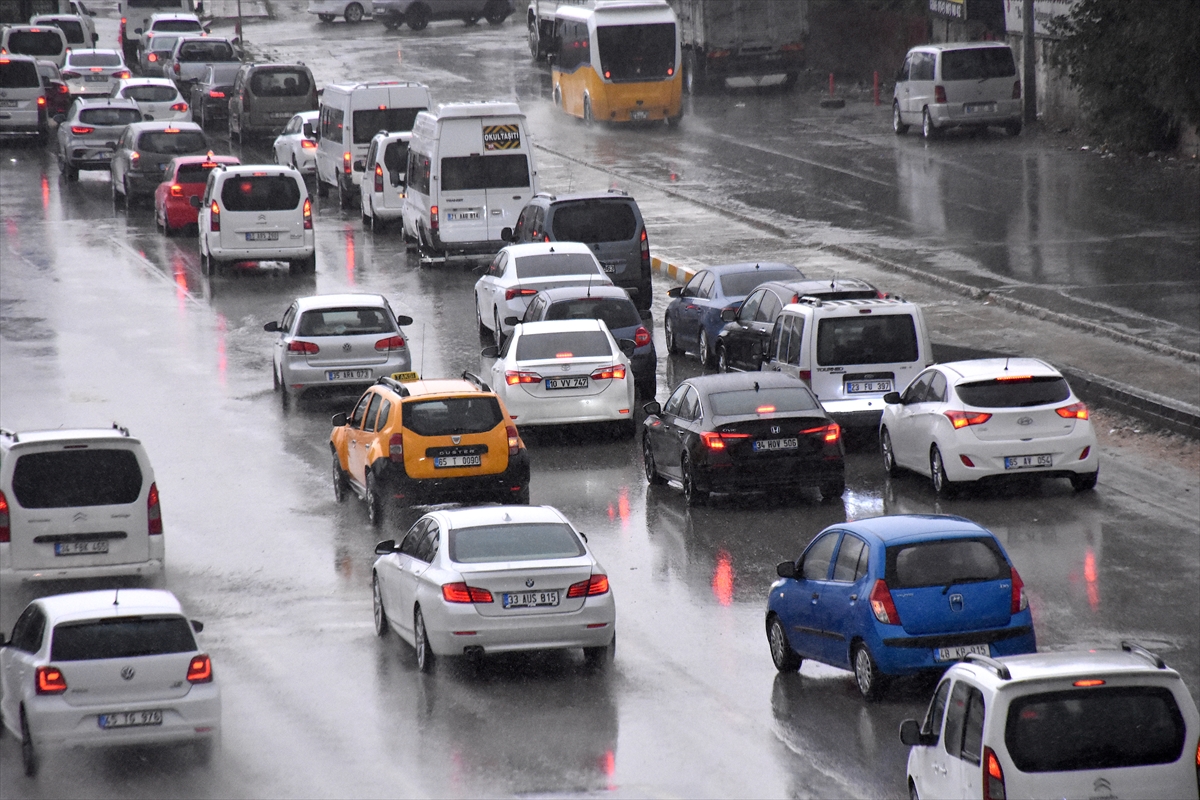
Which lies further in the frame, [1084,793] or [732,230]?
[732,230]

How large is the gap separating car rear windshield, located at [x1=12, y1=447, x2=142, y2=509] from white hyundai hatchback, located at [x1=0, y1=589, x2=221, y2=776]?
4425 millimetres

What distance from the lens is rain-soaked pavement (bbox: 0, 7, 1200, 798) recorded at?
1249 cm

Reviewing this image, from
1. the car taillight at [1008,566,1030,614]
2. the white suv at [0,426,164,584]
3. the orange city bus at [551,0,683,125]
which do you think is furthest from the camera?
the orange city bus at [551,0,683,125]

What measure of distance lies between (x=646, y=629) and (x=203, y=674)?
4.10m

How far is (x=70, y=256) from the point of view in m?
36.0

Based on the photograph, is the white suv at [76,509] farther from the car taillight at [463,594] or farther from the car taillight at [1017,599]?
the car taillight at [1017,599]

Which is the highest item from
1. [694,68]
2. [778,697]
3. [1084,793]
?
[694,68]

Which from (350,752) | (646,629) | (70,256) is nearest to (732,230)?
(70,256)

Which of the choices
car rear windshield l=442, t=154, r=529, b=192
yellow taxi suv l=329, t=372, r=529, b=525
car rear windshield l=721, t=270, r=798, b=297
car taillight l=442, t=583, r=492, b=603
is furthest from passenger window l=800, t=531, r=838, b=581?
car rear windshield l=442, t=154, r=529, b=192

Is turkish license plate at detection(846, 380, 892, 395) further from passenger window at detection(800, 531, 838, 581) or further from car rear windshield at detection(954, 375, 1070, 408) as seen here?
Result: passenger window at detection(800, 531, 838, 581)

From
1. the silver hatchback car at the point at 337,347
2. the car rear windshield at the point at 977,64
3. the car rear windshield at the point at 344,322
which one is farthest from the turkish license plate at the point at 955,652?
the car rear windshield at the point at 977,64

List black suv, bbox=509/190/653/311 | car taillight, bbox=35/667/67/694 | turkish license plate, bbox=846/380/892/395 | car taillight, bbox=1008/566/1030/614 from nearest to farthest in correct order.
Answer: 1. car taillight, bbox=35/667/67/694
2. car taillight, bbox=1008/566/1030/614
3. turkish license plate, bbox=846/380/892/395
4. black suv, bbox=509/190/653/311

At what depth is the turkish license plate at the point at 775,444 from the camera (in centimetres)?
1917

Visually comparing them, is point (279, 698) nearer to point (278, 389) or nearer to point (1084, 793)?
point (1084, 793)
